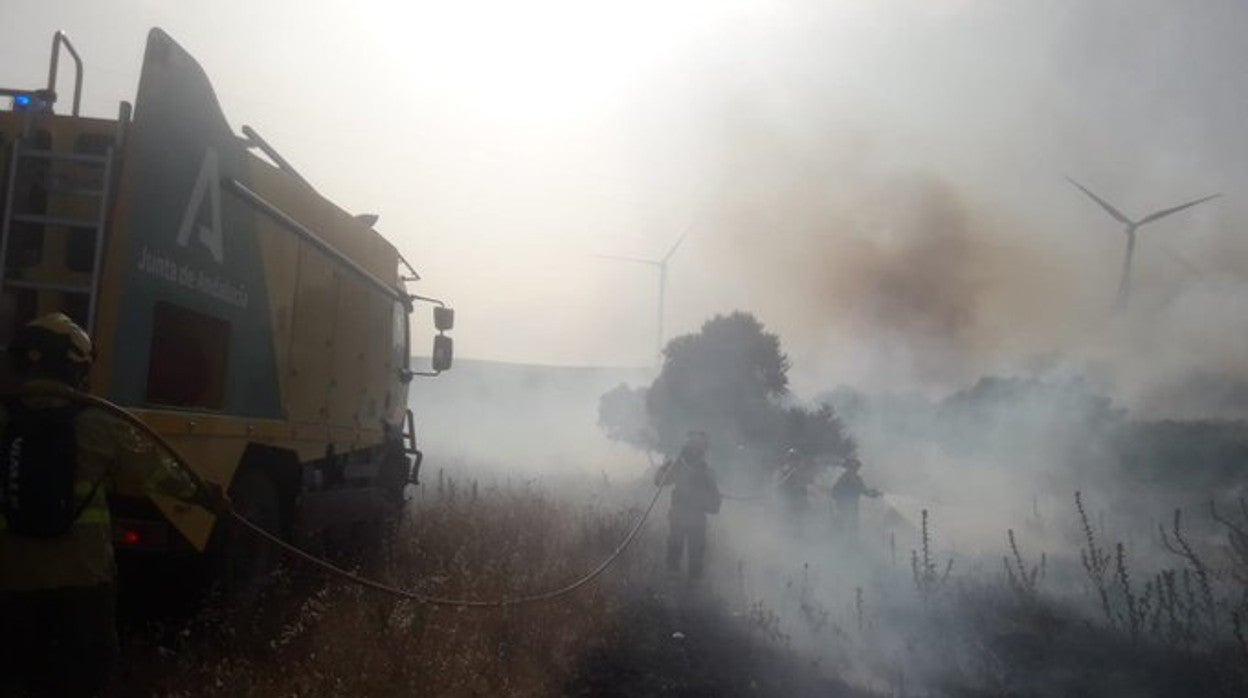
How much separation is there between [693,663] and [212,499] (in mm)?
4306

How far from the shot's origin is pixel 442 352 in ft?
37.9

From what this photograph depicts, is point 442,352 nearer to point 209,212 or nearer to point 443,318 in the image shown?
point 443,318

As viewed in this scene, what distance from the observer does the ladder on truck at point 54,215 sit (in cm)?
491

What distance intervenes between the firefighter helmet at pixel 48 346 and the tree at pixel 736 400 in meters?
31.8

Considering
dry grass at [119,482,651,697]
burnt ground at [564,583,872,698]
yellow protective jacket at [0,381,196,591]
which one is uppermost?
yellow protective jacket at [0,381,196,591]

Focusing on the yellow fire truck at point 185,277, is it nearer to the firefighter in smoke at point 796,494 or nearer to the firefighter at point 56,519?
the firefighter at point 56,519

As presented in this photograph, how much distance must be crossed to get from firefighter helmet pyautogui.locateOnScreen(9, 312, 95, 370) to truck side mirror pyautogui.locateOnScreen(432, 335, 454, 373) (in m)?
7.83

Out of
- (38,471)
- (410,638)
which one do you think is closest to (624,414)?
(410,638)

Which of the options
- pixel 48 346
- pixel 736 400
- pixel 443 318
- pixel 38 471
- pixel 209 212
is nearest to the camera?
pixel 38 471

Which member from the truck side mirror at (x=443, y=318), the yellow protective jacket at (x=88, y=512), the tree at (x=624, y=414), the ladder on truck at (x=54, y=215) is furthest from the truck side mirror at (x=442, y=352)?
the tree at (x=624, y=414)

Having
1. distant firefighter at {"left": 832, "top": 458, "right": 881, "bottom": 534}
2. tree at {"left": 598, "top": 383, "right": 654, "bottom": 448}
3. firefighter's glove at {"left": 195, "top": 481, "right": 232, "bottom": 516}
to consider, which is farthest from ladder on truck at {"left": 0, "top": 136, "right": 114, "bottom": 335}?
tree at {"left": 598, "top": 383, "right": 654, "bottom": 448}

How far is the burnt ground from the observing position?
655 centimetres

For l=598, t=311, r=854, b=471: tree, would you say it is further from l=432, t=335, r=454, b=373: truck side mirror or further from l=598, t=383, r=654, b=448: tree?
l=432, t=335, r=454, b=373: truck side mirror

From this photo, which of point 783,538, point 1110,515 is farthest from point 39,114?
point 1110,515
